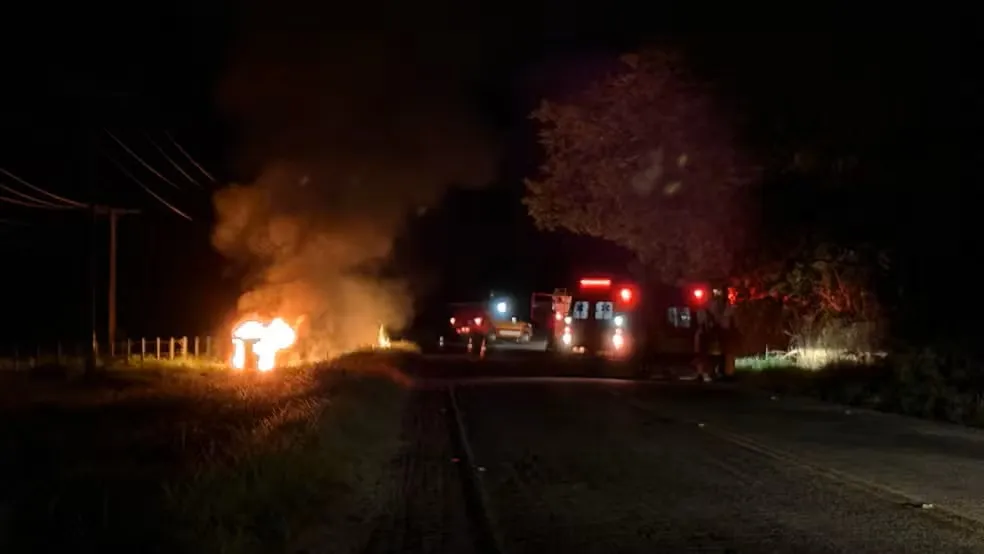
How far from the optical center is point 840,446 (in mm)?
19453

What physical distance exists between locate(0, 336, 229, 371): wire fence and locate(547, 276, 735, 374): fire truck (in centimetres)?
1470

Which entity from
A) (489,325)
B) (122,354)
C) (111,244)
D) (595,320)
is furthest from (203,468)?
(489,325)

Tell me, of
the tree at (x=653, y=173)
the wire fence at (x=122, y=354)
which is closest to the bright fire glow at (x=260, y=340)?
the wire fence at (x=122, y=354)

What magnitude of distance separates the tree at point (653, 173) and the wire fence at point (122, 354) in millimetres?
13225

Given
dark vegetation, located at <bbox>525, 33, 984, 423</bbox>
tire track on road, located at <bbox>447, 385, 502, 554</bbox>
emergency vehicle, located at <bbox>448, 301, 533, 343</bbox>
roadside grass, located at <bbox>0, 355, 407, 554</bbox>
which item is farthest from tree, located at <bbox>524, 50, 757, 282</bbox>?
emergency vehicle, located at <bbox>448, 301, 533, 343</bbox>

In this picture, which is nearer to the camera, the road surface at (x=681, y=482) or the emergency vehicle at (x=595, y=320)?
the road surface at (x=681, y=482)

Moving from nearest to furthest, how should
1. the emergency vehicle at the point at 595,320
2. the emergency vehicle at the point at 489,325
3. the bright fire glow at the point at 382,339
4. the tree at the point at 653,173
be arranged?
1. the tree at the point at 653,173
2. the emergency vehicle at the point at 595,320
3. the bright fire glow at the point at 382,339
4. the emergency vehicle at the point at 489,325

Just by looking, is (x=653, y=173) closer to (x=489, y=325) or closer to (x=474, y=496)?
(x=474, y=496)

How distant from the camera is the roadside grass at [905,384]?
2602cm

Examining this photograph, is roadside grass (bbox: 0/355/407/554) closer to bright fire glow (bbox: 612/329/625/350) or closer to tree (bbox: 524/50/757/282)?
tree (bbox: 524/50/757/282)

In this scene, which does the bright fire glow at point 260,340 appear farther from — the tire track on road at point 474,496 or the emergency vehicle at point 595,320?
the tire track on road at point 474,496

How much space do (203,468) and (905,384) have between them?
797 inches

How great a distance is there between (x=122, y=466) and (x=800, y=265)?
78.8ft

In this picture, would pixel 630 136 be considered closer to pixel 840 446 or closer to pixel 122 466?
pixel 840 446
